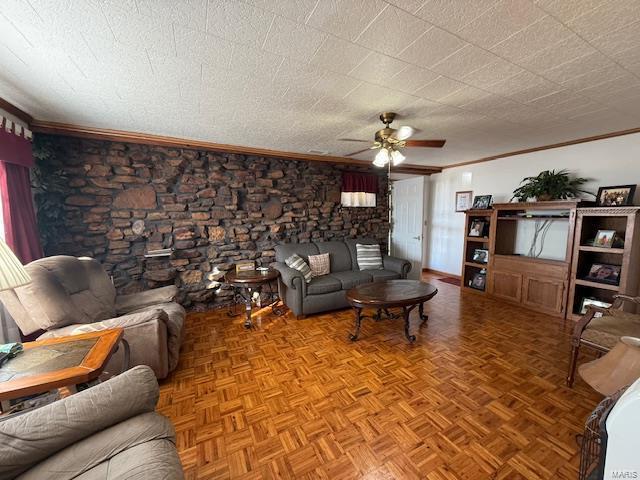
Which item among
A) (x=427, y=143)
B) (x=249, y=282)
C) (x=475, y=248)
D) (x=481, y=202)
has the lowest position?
(x=249, y=282)

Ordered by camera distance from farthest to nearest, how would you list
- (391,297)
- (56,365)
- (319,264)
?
(319,264)
(391,297)
(56,365)

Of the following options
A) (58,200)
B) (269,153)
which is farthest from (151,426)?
(269,153)

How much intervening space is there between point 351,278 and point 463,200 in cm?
292

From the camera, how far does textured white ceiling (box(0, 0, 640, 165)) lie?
1214mm

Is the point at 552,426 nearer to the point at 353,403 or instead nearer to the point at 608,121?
the point at 353,403

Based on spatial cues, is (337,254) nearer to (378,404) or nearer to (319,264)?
(319,264)

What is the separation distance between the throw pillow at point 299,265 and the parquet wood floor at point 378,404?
75 cm

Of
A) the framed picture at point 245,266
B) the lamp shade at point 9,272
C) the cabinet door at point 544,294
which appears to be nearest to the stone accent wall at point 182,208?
the framed picture at point 245,266

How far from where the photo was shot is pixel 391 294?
2680mm

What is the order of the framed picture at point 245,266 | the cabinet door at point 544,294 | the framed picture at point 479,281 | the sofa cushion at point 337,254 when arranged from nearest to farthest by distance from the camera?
the cabinet door at point 544,294 < the framed picture at point 245,266 < the sofa cushion at point 337,254 < the framed picture at point 479,281

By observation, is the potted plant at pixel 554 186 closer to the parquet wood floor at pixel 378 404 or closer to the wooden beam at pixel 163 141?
the parquet wood floor at pixel 378 404

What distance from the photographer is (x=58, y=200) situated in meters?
2.82

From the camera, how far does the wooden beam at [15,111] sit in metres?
2.09

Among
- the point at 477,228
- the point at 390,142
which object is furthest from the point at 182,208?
the point at 477,228
